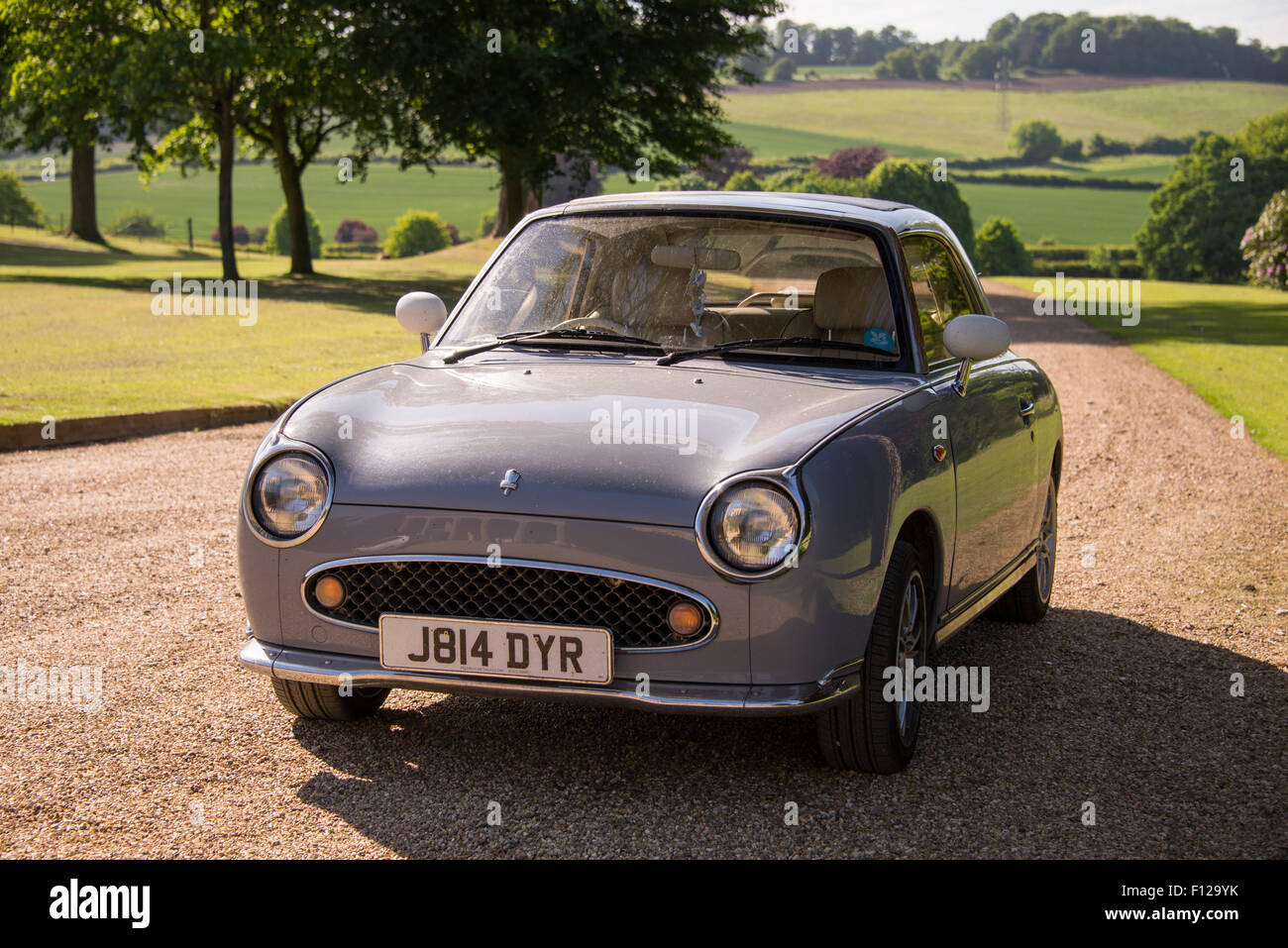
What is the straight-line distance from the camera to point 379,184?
13275 centimetres

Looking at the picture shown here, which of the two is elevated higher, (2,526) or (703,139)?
(703,139)

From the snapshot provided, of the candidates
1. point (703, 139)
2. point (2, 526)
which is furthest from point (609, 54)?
point (2, 526)

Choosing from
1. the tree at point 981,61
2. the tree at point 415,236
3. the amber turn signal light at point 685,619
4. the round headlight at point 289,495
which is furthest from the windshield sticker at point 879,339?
the tree at point 981,61

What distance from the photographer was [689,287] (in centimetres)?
503

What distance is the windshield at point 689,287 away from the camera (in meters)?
4.91

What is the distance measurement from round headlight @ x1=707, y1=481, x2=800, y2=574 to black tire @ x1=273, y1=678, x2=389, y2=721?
4.41 ft

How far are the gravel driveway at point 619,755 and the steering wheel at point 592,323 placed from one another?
4.25 feet

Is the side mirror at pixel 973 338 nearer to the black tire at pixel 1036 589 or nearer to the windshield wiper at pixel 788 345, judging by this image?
the windshield wiper at pixel 788 345

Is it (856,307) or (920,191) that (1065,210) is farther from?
(856,307)

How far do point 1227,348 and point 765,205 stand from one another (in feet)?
66.9

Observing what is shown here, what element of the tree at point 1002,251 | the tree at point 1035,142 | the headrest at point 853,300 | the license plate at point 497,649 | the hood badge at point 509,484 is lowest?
the license plate at point 497,649
